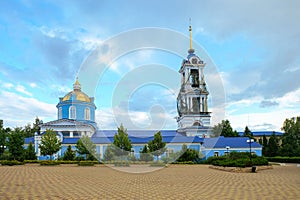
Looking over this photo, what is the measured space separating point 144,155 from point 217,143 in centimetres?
1127

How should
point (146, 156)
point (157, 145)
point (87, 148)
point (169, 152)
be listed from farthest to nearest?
1. point (169, 152)
2. point (146, 156)
3. point (157, 145)
4. point (87, 148)

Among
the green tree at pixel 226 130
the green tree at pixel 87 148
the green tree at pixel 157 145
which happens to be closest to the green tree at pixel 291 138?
the green tree at pixel 226 130

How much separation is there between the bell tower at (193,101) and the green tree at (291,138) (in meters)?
12.1

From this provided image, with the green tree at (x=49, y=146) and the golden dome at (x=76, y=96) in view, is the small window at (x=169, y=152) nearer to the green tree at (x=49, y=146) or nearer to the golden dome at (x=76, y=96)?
the green tree at (x=49, y=146)

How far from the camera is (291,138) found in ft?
149

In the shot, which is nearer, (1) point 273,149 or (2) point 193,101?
(1) point 273,149

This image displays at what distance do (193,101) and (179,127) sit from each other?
5508 millimetres

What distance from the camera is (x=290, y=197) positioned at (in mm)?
9102

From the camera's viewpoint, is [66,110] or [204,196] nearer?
[204,196]

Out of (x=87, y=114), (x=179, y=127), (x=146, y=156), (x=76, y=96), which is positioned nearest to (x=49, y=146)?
(x=146, y=156)

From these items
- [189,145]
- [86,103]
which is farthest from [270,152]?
[86,103]

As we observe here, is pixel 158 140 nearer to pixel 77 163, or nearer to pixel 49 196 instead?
pixel 77 163

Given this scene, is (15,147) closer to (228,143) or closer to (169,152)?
(169,152)

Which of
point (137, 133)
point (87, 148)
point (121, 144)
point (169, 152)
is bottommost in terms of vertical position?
point (169, 152)
